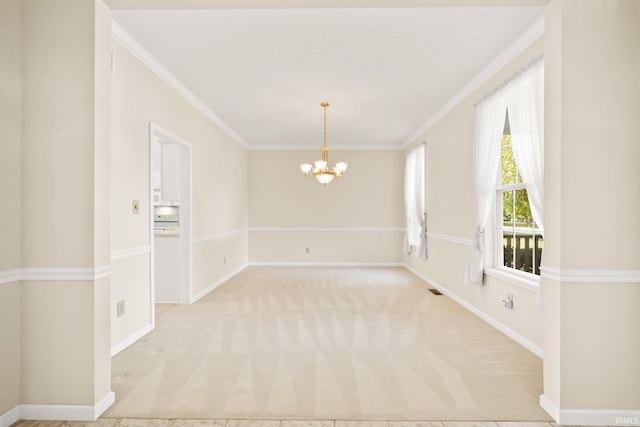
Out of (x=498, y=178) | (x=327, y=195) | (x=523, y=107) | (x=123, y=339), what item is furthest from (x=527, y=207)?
(x=327, y=195)

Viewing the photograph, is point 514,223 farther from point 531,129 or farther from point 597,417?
point 597,417

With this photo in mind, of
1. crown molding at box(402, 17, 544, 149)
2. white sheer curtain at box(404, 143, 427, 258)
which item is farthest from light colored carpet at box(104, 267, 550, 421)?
crown molding at box(402, 17, 544, 149)

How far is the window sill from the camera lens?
11.1ft

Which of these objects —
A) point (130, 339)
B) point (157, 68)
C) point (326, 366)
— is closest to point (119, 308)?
point (130, 339)

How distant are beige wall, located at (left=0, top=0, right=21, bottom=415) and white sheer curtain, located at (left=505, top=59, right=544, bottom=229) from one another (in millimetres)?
3738

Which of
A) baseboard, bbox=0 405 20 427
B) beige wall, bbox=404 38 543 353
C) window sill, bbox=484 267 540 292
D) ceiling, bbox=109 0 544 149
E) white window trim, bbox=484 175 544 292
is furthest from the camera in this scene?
white window trim, bbox=484 175 544 292

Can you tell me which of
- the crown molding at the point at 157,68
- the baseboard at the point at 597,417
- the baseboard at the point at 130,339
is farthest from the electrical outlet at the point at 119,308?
the baseboard at the point at 597,417

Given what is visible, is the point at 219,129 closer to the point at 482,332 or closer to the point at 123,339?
the point at 123,339

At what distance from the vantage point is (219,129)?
21.6 ft

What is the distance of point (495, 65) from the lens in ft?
13.1

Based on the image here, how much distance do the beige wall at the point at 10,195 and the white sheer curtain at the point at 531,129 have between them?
147 inches

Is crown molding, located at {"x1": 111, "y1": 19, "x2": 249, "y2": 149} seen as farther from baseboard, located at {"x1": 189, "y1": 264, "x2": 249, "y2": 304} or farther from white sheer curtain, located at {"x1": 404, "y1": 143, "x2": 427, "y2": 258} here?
white sheer curtain, located at {"x1": 404, "y1": 143, "x2": 427, "y2": 258}

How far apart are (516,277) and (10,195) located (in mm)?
4106

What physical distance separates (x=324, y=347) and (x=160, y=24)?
3192 millimetres
